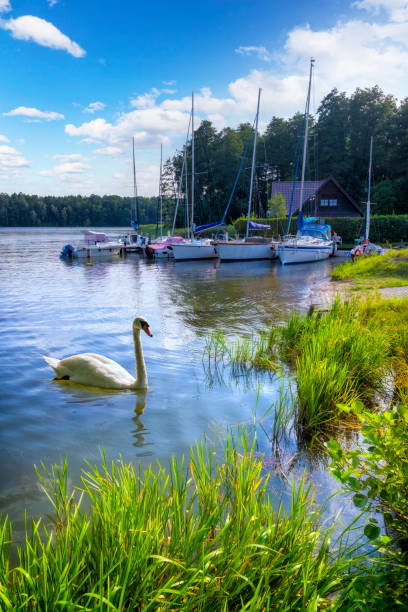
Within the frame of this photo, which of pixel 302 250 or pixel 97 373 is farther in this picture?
pixel 302 250

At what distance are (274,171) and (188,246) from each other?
51.0m

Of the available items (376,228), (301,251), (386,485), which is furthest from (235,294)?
(376,228)

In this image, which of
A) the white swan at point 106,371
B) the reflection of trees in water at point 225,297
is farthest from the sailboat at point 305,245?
the white swan at point 106,371

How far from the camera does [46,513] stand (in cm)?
328

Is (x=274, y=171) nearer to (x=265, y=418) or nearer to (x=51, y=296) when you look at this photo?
(x=51, y=296)

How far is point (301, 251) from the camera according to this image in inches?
1217

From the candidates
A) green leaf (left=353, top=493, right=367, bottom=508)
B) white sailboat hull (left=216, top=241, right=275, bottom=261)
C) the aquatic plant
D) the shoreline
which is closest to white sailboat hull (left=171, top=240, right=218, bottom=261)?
white sailboat hull (left=216, top=241, right=275, bottom=261)

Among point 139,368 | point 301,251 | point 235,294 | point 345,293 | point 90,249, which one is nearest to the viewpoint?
point 139,368

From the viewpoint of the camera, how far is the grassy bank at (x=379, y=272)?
1438 centimetres

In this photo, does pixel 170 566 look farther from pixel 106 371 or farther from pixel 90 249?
pixel 90 249

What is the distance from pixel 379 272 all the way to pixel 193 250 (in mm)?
20493

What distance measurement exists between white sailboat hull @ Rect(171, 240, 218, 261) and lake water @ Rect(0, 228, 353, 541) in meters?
18.4

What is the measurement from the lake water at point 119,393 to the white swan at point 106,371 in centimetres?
17

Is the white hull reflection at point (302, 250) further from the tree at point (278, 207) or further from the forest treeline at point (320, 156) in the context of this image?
the forest treeline at point (320, 156)
